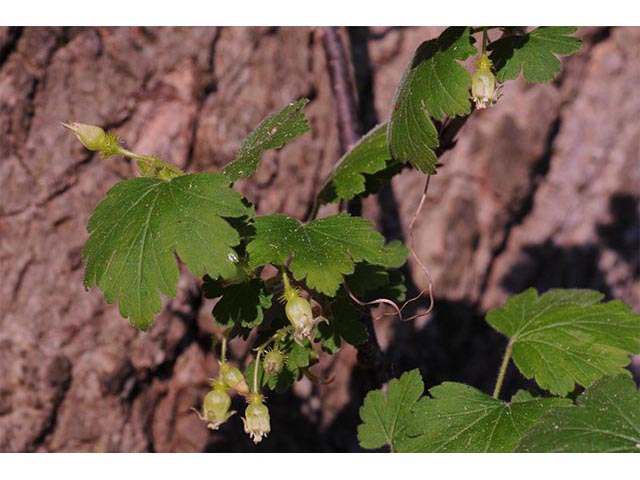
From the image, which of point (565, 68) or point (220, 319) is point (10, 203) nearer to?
point (220, 319)

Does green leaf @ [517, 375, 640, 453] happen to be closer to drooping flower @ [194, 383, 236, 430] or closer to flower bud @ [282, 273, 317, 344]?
flower bud @ [282, 273, 317, 344]

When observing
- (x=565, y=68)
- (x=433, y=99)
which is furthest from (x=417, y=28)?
(x=433, y=99)

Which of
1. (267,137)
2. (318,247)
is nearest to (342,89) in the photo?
(267,137)

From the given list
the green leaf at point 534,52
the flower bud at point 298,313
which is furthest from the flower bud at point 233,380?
the green leaf at point 534,52

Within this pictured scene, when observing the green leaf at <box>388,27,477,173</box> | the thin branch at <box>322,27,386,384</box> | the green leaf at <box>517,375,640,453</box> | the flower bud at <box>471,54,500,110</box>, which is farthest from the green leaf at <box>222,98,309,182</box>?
the green leaf at <box>517,375,640,453</box>

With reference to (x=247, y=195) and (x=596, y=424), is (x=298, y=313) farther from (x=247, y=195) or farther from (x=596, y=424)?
(x=247, y=195)
